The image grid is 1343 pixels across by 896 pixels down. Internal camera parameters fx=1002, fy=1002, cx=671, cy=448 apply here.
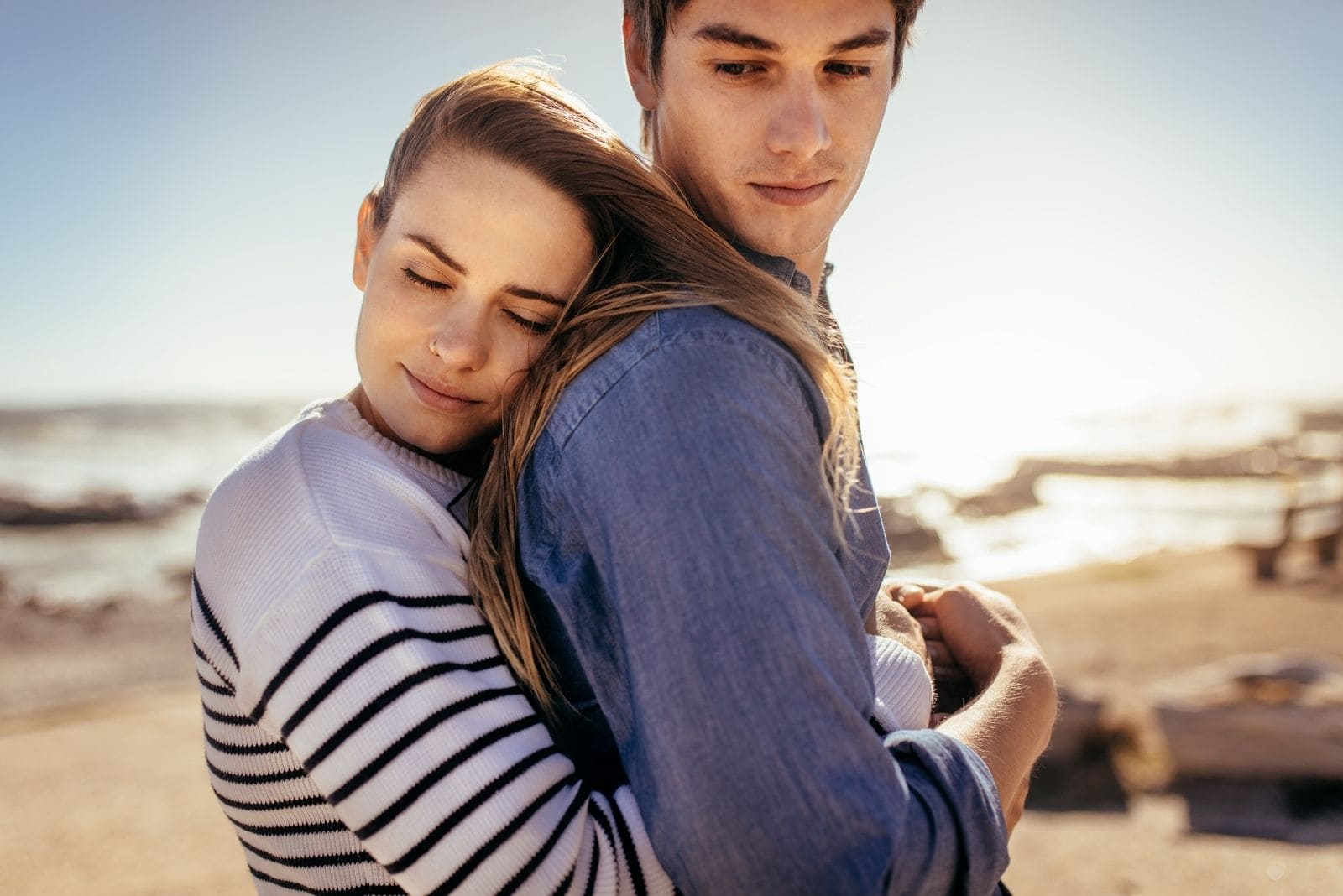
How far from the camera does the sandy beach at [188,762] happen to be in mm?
4184

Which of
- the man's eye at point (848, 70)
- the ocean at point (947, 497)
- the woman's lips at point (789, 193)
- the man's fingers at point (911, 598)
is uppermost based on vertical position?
the man's eye at point (848, 70)

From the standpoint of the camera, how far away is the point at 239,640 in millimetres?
1283

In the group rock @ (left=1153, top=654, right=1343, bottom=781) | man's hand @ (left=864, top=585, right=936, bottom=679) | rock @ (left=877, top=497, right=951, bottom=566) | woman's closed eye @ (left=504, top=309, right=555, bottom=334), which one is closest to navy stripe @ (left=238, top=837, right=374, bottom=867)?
woman's closed eye @ (left=504, top=309, right=555, bottom=334)

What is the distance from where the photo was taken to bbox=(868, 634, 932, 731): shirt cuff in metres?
Answer: 1.50

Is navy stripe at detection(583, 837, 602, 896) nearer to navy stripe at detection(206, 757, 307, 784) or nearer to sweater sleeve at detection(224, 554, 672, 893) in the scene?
sweater sleeve at detection(224, 554, 672, 893)

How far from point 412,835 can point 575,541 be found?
1.30 feet

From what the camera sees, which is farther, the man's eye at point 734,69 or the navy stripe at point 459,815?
the man's eye at point 734,69

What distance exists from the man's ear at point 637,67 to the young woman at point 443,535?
0.44 m

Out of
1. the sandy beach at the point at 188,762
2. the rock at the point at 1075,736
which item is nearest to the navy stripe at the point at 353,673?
the sandy beach at the point at 188,762

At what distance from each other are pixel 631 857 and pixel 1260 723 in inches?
183

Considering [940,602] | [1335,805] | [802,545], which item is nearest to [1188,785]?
[1335,805]

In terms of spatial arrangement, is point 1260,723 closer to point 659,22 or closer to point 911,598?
point 911,598

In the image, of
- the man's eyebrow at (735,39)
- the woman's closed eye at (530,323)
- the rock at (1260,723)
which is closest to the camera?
the woman's closed eye at (530,323)

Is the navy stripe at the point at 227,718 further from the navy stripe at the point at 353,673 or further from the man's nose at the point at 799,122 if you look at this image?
the man's nose at the point at 799,122
